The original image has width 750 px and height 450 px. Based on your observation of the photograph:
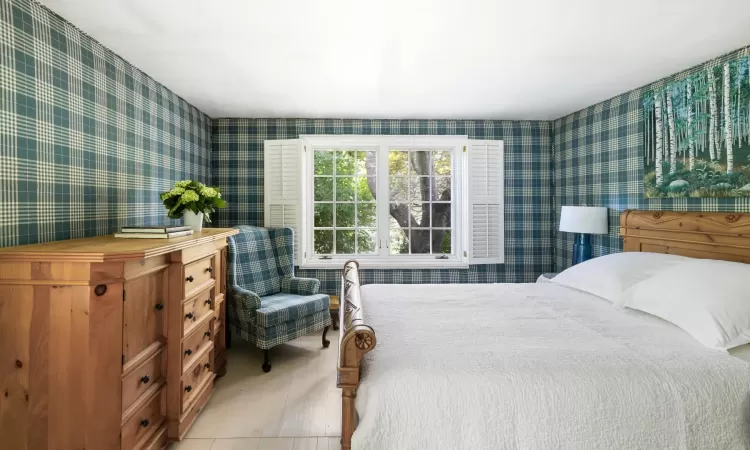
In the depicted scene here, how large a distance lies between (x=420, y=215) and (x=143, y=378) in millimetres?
3091

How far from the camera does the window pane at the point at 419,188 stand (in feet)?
14.4

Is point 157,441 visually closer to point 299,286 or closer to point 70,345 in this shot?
point 70,345

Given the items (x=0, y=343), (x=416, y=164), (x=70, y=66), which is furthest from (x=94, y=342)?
(x=416, y=164)

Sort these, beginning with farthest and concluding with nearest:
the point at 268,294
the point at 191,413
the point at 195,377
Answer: the point at 268,294, the point at 195,377, the point at 191,413

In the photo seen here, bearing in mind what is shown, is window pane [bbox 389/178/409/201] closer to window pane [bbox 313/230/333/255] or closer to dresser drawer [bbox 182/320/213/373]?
window pane [bbox 313/230/333/255]

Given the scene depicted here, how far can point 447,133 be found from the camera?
429 centimetres

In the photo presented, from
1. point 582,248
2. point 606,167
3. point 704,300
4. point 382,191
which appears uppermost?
point 606,167

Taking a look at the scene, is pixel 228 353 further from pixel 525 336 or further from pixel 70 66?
pixel 525 336

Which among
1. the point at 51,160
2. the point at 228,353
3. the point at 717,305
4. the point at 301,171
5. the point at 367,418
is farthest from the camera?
the point at 301,171

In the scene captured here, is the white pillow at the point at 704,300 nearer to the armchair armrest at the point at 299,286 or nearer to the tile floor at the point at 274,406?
the tile floor at the point at 274,406

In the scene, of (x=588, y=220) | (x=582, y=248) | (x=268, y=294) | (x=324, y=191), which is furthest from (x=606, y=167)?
(x=268, y=294)

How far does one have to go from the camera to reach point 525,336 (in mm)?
1880

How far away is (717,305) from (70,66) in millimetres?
3462

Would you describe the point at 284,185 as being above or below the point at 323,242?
above
